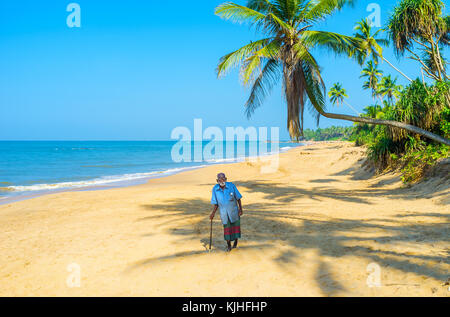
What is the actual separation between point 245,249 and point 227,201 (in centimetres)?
100

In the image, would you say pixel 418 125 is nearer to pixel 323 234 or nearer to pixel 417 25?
pixel 417 25

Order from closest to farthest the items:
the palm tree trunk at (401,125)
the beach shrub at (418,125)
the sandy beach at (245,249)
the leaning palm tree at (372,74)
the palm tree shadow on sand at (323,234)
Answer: the sandy beach at (245,249) < the palm tree shadow on sand at (323,234) < the palm tree trunk at (401,125) < the beach shrub at (418,125) < the leaning palm tree at (372,74)

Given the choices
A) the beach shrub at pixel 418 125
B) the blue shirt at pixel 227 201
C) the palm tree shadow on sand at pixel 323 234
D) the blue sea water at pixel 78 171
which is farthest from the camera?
the blue sea water at pixel 78 171

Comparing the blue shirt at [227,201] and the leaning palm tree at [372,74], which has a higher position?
the leaning palm tree at [372,74]

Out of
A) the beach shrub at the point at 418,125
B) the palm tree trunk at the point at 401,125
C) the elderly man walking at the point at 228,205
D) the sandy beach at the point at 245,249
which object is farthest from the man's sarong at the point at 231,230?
the beach shrub at the point at 418,125

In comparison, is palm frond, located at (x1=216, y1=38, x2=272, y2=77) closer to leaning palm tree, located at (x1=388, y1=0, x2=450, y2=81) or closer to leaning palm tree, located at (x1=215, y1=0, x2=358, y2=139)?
leaning palm tree, located at (x1=215, y1=0, x2=358, y2=139)

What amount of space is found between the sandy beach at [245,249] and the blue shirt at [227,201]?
67cm

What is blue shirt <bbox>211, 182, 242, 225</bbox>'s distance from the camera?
4.95m

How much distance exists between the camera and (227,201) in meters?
4.95

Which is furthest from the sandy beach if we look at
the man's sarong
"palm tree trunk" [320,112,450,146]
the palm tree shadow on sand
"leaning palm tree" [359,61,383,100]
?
"leaning palm tree" [359,61,383,100]

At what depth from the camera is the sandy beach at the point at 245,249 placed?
3842mm

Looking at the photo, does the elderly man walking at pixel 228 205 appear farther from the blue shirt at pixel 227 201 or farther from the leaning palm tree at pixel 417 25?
the leaning palm tree at pixel 417 25

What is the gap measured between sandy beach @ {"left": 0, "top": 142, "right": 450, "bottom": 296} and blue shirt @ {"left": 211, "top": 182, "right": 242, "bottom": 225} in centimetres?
67

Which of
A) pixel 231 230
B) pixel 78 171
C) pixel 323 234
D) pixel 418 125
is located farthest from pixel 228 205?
pixel 78 171
